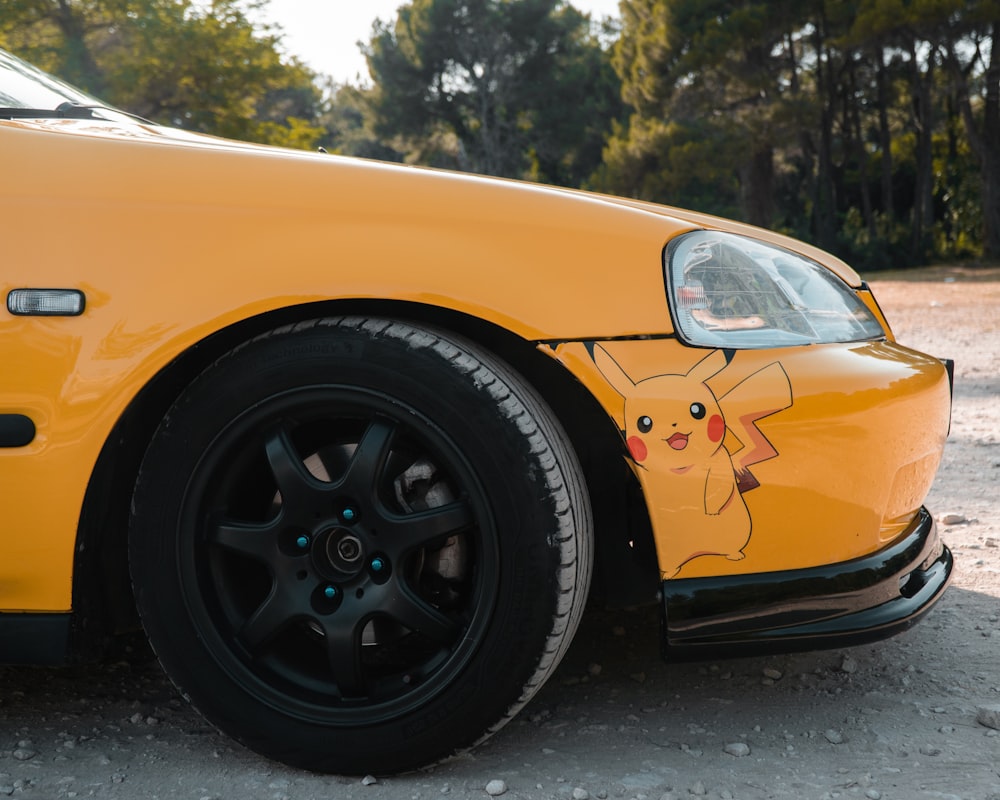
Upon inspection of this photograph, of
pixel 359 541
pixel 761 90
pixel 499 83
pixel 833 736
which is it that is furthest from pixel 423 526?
pixel 499 83

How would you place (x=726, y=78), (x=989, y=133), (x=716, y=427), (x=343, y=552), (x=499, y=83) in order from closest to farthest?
1. (x=716, y=427)
2. (x=343, y=552)
3. (x=989, y=133)
4. (x=726, y=78)
5. (x=499, y=83)

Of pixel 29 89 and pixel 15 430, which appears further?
pixel 29 89

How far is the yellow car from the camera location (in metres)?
1.60

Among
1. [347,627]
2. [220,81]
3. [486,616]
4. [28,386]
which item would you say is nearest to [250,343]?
[28,386]

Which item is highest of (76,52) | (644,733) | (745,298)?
(76,52)

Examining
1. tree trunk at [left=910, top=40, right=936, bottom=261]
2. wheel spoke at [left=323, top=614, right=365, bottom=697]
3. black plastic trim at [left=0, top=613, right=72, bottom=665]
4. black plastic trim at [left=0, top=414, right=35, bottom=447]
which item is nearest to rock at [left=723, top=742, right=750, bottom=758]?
wheel spoke at [left=323, top=614, right=365, bottom=697]

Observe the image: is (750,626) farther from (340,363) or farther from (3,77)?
(3,77)

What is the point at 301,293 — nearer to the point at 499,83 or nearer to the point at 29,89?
the point at 29,89

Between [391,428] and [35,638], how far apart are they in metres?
0.73

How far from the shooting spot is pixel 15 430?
63.9 inches

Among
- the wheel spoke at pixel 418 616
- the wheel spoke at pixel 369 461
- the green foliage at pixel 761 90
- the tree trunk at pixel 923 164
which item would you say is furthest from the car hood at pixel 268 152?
the tree trunk at pixel 923 164

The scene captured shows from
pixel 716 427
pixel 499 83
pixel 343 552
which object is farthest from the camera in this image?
pixel 499 83

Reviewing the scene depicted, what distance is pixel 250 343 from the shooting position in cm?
169

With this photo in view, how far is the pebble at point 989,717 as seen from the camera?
182cm
